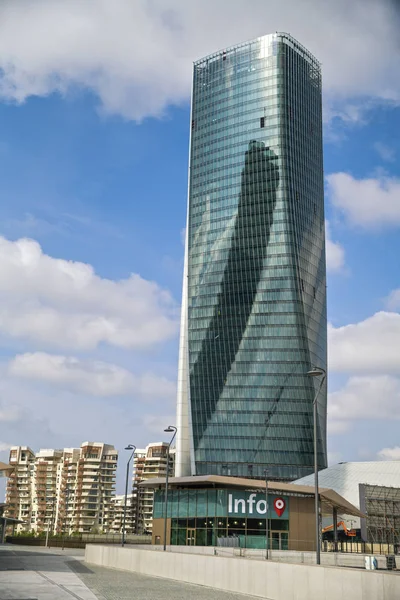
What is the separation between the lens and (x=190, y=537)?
252 feet

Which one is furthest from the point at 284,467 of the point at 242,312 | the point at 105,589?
the point at 105,589

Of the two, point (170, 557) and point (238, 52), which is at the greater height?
point (238, 52)

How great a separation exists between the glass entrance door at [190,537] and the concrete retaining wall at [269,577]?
31700 mm

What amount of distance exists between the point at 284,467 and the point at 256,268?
48096mm

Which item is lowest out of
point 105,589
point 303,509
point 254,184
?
point 105,589

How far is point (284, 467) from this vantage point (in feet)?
534

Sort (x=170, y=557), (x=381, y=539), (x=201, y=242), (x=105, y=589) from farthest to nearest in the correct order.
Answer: (x=201, y=242) < (x=381, y=539) < (x=170, y=557) < (x=105, y=589)

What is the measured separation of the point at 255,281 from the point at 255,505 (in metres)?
94.6

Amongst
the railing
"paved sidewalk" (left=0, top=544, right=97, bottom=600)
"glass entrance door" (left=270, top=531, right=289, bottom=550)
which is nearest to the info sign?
"glass entrance door" (left=270, top=531, right=289, bottom=550)

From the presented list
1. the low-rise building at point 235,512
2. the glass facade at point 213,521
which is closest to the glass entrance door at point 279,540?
the glass facade at point 213,521

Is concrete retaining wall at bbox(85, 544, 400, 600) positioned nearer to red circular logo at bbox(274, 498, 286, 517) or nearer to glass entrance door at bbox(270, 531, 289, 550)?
glass entrance door at bbox(270, 531, 289, 550)

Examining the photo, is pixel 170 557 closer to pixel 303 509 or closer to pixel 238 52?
pixel 303 509

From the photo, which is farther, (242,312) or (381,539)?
(242,312)

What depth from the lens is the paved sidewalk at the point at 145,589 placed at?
28.1 m
